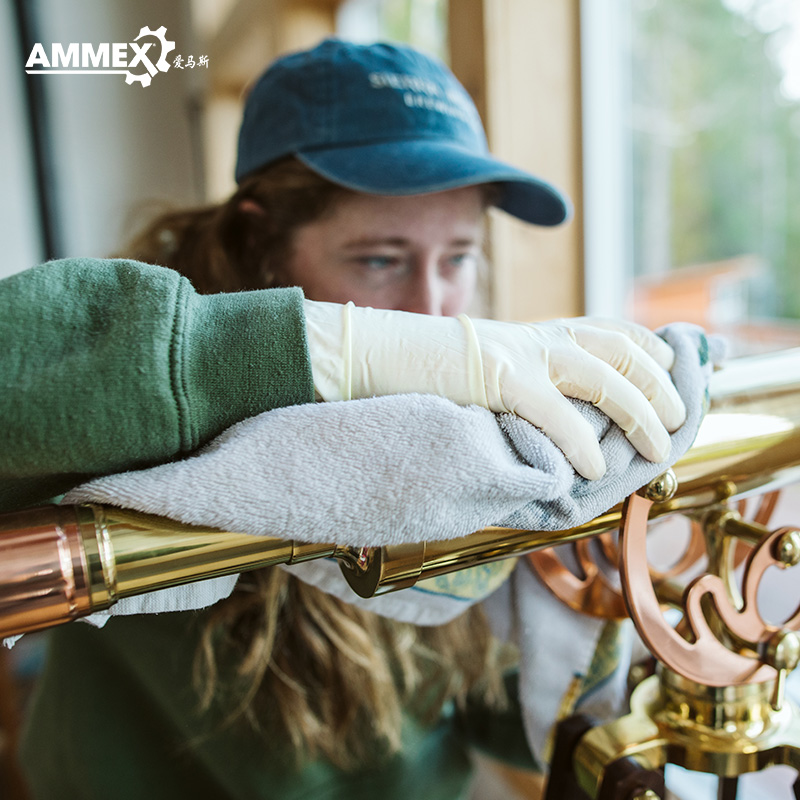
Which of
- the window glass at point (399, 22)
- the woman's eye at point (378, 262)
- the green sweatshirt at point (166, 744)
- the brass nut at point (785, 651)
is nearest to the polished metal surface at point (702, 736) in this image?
the brass nut at point (785, 651)

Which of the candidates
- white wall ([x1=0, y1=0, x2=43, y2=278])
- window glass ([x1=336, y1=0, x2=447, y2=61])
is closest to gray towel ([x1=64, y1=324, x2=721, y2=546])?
window glass ([x1=336, y1=0, x2=447, y2=61])

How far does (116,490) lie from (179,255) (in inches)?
25.5

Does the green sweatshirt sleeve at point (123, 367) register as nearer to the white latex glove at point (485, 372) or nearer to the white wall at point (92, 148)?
the white latex glove at point (485, 372)

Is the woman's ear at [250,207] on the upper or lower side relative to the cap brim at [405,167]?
lower

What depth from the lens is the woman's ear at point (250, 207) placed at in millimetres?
853

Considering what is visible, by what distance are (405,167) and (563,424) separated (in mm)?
475

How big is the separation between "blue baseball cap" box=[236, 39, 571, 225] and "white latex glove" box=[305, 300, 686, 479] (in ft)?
1.35

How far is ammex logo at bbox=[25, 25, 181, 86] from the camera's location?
1.92 feet

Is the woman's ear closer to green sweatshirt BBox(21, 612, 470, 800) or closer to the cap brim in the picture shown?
the cap brim

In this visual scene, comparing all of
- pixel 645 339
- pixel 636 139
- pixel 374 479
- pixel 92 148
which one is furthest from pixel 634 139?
pixel 92 148

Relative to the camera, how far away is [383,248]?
80cm

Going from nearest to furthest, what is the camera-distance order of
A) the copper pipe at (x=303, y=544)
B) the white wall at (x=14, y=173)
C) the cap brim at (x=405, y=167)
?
the copper pipe at (x=303, y=544), the cap brim at (x=405, y=167), the white wall at (x=14, y=173)

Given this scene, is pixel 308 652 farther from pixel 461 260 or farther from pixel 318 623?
pixel 461 260

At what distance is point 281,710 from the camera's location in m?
0.73
